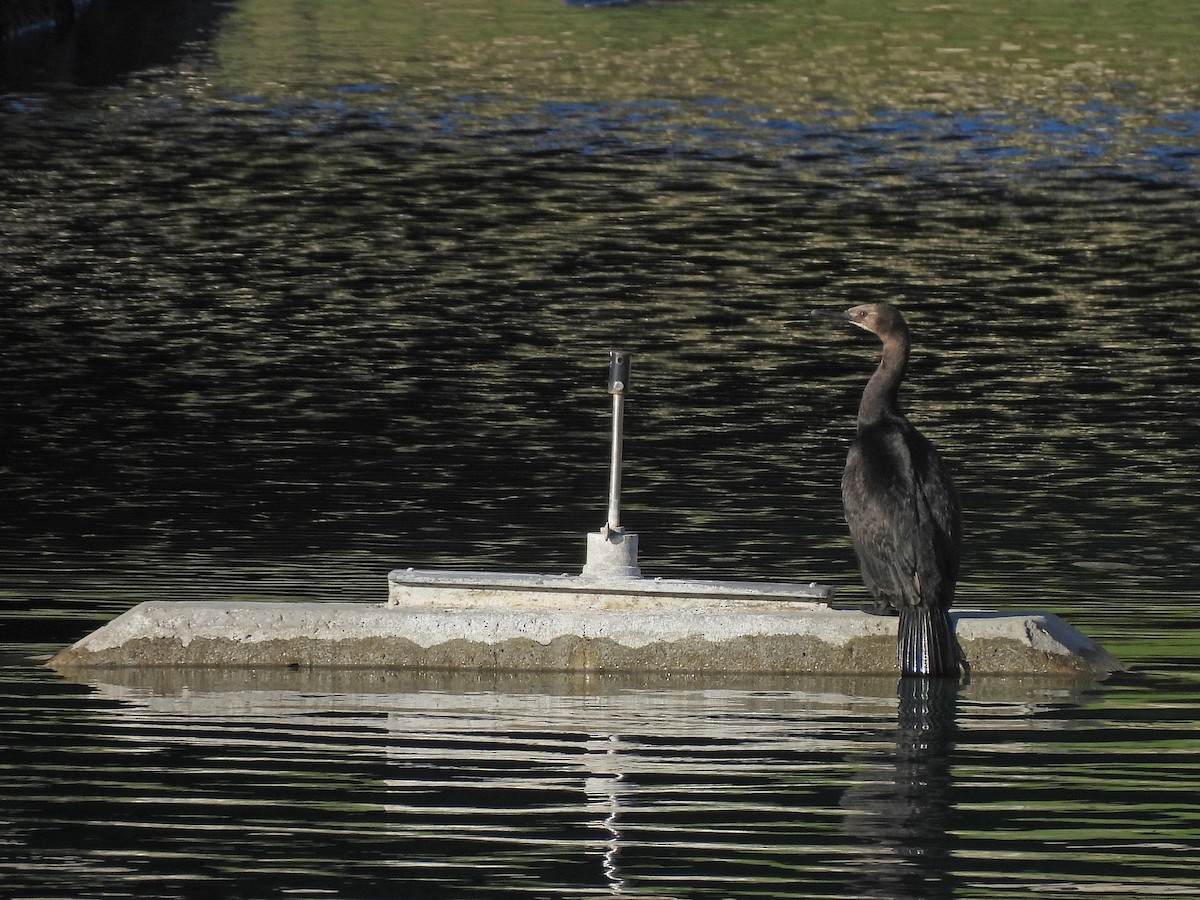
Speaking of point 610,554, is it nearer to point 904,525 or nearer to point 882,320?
point 904,525

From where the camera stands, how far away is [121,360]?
25.2 metres

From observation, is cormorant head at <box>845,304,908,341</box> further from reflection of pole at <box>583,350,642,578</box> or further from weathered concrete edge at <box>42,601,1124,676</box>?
weathered concrete edge at <box>42,601,1124,676</box>

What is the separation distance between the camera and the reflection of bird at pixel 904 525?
38.9ft

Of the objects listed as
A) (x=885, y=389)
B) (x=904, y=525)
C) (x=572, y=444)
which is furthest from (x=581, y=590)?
(x=572, y=444)

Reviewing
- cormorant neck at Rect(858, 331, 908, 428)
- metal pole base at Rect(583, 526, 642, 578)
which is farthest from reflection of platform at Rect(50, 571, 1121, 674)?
cormorant neck at Rect(858, 331, 908, 428)

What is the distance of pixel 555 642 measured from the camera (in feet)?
39.3

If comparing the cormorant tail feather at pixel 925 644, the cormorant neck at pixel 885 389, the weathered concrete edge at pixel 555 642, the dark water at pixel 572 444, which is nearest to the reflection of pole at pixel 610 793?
the dark water at pixel 572 444

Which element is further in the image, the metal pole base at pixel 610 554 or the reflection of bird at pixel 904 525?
the metal pole base at pixel 610 554

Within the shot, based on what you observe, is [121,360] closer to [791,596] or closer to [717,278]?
[717,278]

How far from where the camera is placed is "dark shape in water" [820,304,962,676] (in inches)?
467

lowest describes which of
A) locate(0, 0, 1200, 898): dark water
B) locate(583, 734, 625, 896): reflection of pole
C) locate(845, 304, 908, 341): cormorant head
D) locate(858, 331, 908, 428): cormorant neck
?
locate(0, 0, 1200, 898): dark water

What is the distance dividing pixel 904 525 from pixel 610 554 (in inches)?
54.1

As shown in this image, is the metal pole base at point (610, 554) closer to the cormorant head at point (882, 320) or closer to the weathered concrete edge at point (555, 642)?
the weathered concrete edge at point (555, 642)

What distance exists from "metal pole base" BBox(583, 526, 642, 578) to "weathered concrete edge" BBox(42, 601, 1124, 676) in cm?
32
